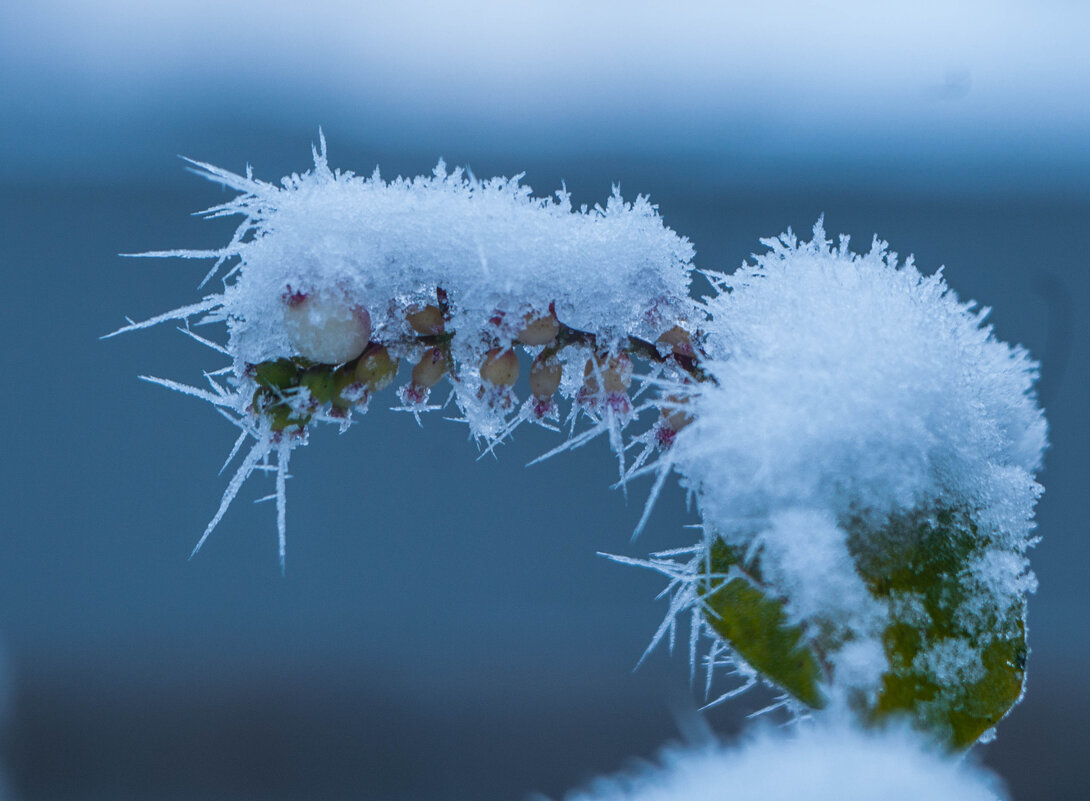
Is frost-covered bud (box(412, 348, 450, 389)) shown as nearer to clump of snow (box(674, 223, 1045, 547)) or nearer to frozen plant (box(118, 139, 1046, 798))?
frozen plant (box(118, 139, 1046, 798))

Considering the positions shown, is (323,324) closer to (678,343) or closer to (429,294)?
(429,294)

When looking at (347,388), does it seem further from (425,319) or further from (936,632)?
(936,632)

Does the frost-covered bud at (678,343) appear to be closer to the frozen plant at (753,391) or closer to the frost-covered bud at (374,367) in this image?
the frozen plant at (753,391)

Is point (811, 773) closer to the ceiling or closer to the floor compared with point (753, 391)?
closer to the floor

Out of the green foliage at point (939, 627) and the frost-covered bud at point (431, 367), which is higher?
the frost-covered bud at point (431, 367)

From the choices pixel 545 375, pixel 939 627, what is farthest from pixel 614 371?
pixel 939 627

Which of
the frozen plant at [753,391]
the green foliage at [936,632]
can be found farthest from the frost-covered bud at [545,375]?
the green foliage at [936,632]
